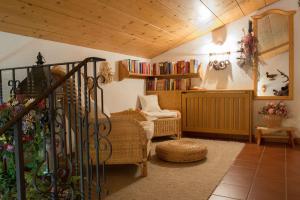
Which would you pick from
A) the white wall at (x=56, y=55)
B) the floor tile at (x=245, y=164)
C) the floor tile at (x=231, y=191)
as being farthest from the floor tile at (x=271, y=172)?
the white wall at (x=56, y=55)

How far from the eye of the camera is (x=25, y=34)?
9.05ft

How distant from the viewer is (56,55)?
3170 millimetres

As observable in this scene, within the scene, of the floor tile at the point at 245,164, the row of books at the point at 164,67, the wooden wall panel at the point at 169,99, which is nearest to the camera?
the floor tile at the point at 245,164

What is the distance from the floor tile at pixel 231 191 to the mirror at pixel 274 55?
2602 millimetres

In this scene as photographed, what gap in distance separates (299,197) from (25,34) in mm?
3269

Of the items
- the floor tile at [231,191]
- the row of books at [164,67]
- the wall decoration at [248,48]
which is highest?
the wall decoration at [248,48]

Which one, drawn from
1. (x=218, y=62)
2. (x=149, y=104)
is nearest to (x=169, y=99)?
(x=149, y=104)

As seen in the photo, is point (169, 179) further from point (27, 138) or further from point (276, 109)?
point (276, 109)

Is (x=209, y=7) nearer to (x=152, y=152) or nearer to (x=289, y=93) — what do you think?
(x=289, y=93)

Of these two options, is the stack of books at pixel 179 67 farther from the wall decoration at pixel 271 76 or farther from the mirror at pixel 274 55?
the wall decoration at pixel 271 76

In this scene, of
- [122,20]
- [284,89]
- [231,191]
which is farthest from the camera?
[284,89]

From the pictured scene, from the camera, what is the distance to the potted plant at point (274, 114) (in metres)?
4.00

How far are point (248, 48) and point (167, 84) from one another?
5.62 ft

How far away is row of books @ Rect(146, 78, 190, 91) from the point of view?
191 inches
